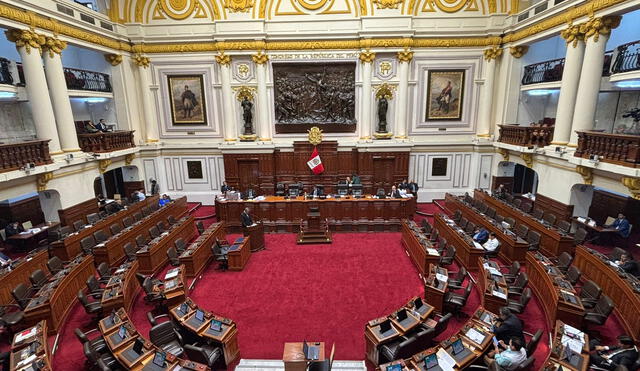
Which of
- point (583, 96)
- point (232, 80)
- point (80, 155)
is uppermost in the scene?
point (232, 80)

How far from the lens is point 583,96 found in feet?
34.7

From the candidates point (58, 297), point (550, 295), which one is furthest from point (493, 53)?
point (58, 297)

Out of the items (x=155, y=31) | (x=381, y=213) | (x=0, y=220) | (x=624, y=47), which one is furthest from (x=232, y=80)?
(x=624, y=47)

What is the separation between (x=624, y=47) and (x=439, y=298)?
10941mm

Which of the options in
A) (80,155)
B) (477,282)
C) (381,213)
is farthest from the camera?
(381,213)

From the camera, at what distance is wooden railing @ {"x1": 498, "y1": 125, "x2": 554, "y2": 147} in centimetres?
1250

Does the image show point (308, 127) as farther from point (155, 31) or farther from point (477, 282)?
point (477, 282)

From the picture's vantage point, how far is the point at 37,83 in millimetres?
11086

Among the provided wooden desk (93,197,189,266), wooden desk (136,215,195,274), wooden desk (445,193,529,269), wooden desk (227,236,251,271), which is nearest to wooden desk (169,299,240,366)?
wooden desk (227,236,251,271)

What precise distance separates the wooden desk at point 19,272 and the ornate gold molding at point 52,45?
288 inches

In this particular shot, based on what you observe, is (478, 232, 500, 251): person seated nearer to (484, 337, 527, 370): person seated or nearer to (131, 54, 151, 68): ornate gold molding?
(484, 337, 527, 370): person seated

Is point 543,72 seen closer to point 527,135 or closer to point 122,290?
point 527,135

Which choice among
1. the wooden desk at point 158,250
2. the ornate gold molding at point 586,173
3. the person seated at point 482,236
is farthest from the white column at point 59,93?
the ornate gold molding at point 586,173

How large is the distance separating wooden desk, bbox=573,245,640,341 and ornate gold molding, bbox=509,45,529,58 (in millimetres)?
9724
